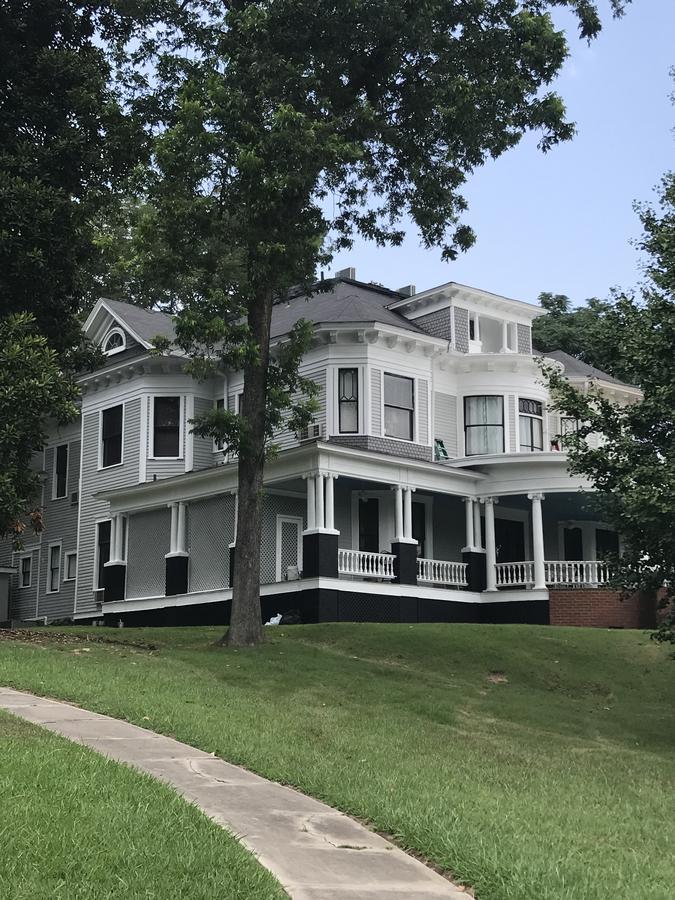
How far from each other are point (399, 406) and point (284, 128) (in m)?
12.9

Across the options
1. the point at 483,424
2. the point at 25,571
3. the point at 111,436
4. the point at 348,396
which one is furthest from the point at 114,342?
the point at 483,424

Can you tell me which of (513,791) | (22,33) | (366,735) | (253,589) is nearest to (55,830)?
(513,791)

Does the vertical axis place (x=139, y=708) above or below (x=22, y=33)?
below

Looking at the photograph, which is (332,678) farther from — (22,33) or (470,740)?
(22,33)

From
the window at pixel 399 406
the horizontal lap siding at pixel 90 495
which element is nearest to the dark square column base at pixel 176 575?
the horizontal lap siding at pixel 90 495

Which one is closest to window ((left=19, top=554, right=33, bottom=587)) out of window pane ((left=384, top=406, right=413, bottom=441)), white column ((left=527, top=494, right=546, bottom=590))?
window pane ((left=384, top=406, right=413, bottom=441))

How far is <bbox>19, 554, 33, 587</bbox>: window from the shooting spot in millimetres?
40406

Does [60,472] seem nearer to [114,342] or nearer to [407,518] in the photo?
[114,342]

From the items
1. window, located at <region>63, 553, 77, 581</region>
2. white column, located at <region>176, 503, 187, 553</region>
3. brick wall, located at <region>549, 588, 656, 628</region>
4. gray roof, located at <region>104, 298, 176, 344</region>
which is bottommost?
brick wall, located at <region>549, 588, 656, 628</region>

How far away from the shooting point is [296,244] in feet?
70.7

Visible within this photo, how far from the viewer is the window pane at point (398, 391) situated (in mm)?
31797

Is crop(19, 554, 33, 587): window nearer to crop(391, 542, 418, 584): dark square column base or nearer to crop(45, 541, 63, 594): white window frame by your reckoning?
crop(45, 541, 63, 594): white window frame

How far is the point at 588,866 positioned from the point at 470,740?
7.59m

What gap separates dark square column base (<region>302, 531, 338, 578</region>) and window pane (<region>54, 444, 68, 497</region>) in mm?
14551
